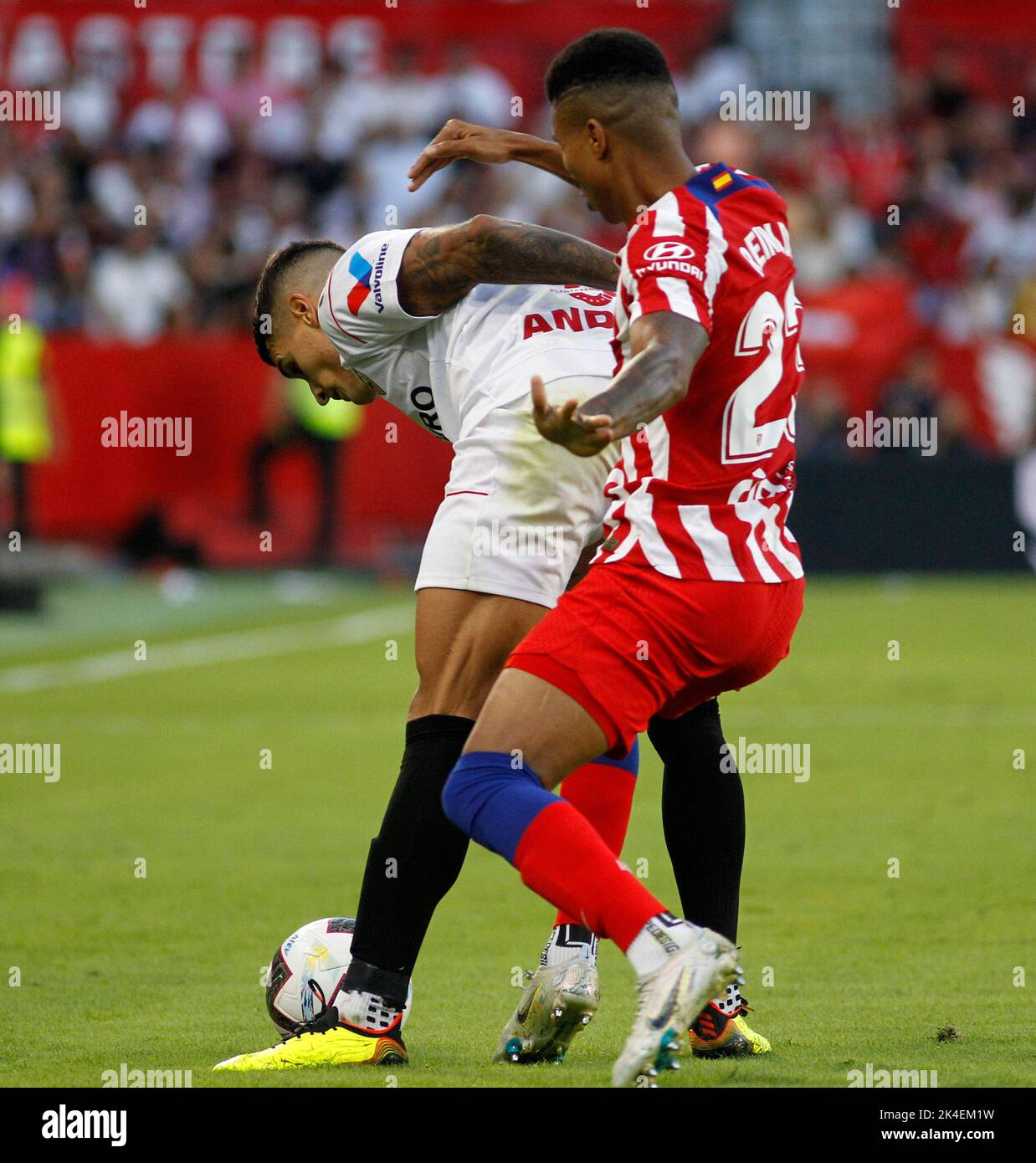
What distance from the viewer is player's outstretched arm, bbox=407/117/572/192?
4727mm

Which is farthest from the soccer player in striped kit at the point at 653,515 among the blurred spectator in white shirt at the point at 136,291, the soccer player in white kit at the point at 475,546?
the blurred spectator in white shirt at the point at 136,291

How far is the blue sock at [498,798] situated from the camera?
376cm

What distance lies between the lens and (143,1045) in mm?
4473

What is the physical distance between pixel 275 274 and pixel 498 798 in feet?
5.33

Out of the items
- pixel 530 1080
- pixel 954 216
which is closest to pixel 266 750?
pixel 530 1080

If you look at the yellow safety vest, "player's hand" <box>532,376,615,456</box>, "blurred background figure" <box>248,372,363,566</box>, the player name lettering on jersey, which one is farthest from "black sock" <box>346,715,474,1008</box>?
"blurred background figure" <box>248,372,363,566</box>

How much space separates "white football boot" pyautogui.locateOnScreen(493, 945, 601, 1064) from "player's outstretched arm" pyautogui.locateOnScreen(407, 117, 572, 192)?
1854 mm

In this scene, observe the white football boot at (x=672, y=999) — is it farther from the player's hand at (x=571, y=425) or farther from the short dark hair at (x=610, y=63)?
the short dark hair at (x=610, y=63)

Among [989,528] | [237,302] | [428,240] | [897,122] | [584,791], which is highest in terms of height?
[897,122]

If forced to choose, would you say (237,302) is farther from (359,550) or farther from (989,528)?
(989,528)

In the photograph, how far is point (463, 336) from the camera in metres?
4.55

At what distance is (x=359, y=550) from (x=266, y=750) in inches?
364

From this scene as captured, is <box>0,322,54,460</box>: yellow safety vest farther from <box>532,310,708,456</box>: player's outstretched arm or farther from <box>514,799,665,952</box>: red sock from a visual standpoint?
<box>532,310,708,456</box>: player's outstretched arm

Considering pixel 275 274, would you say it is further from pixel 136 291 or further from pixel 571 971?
pixel 136 291
